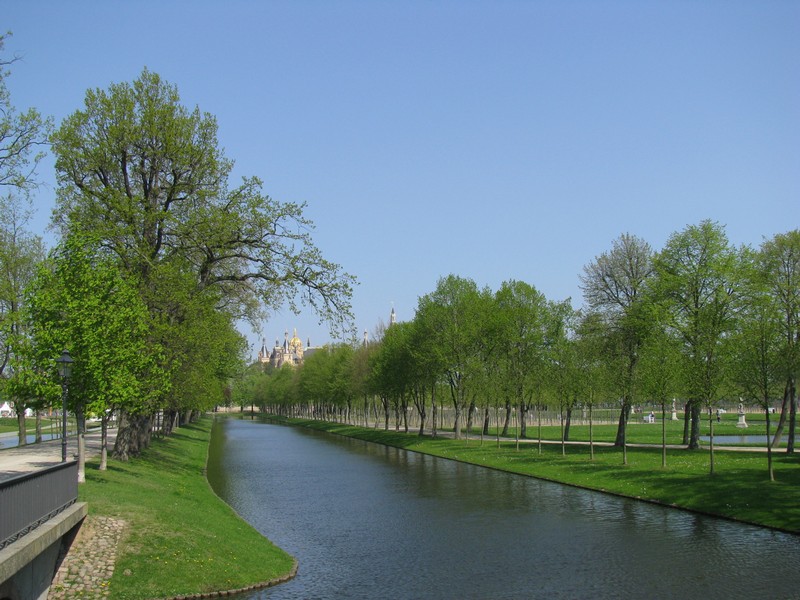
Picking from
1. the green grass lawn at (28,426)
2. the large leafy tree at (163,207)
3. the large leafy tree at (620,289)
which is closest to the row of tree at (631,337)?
the large leafy tree at (620,289)

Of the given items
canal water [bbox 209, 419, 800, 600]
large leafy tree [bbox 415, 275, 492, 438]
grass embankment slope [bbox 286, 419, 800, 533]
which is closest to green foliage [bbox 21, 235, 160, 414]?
canal water [bbox 209, 419, 800, 600]

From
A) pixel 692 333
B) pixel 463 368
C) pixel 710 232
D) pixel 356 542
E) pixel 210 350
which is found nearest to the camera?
pixel 356 542

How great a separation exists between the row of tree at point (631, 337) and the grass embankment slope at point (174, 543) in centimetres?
2277

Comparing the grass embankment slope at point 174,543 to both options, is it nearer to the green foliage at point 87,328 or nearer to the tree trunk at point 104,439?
the tree trunk at point 104,439

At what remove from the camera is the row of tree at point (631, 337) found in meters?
41.2

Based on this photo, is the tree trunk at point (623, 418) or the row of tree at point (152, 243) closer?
the row of tree at point (152, 243)

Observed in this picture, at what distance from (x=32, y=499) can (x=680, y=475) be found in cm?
3352

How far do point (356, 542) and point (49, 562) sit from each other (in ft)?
43.4

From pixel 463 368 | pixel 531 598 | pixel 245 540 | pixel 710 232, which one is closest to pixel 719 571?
pixel 531 598

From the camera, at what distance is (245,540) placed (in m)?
27.2

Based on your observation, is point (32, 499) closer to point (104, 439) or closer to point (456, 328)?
point (104, 439)

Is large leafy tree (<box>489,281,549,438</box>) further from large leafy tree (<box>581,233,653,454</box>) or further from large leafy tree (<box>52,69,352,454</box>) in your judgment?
large leafy tree (<box>52,69,352,454</box>)

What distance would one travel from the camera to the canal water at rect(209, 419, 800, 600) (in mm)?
22625

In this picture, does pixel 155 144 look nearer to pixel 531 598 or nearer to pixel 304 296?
pixel 304 296
